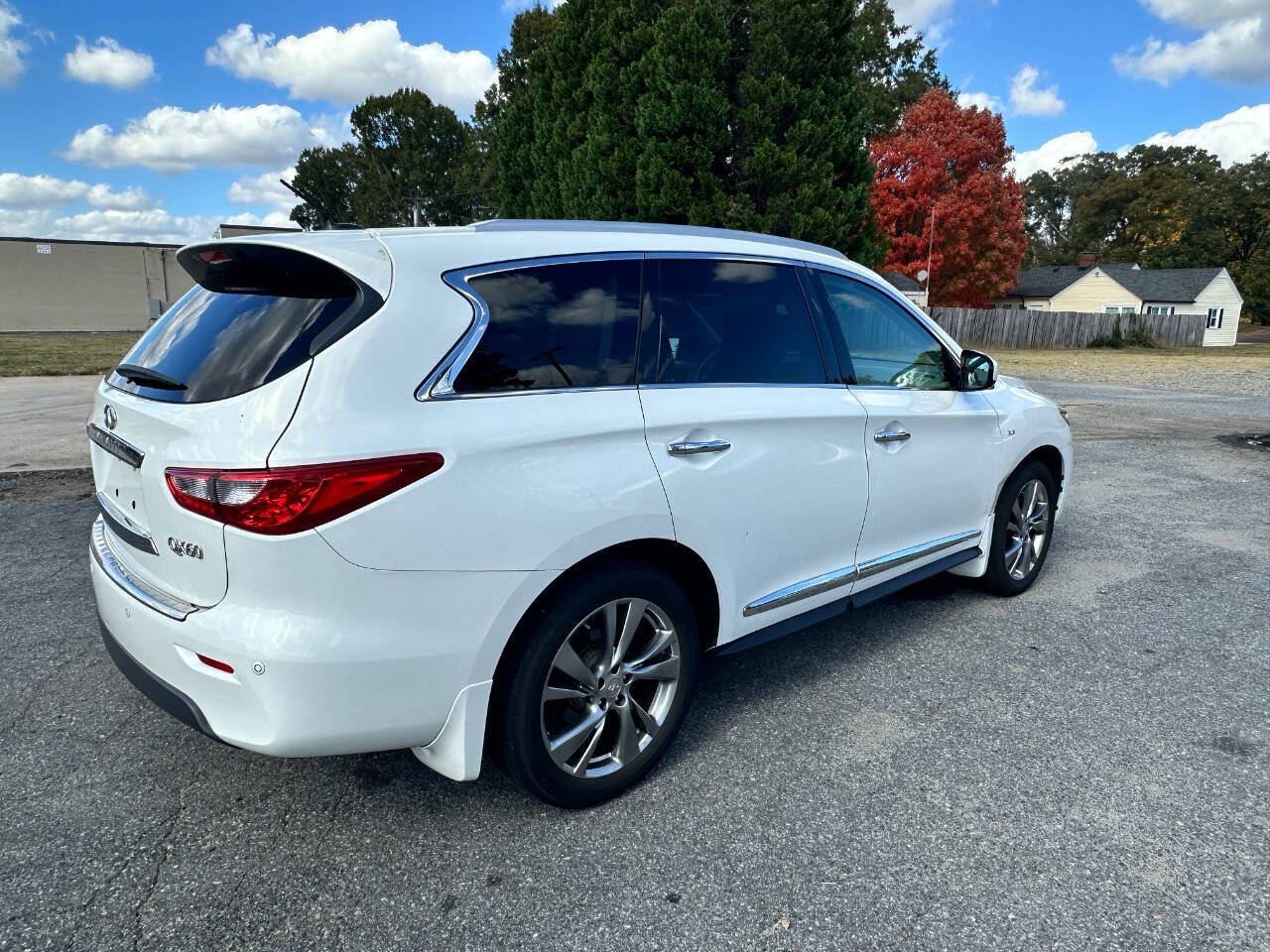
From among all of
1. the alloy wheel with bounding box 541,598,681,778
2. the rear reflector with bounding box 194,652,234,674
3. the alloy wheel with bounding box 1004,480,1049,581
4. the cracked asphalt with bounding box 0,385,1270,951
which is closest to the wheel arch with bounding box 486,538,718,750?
the alloy wheel with bounding box 541,598,681,778

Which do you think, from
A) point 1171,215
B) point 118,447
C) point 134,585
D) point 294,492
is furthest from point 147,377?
point 1171,215

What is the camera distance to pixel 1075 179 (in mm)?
87688

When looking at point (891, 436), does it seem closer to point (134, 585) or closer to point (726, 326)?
point (726, 326)

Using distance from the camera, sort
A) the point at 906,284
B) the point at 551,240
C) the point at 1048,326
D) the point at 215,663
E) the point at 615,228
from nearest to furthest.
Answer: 1. the point at 215,663
2. the point at 551,240
3. the point at 615,228
4. the point at 1048,326
5. the point at 906,284

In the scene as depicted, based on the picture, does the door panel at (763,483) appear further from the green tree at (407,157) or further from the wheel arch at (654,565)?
the green tree at (407,157)

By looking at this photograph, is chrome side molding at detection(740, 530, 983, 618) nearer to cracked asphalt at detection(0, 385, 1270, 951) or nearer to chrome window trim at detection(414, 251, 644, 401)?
cracked asphalt at detection(0, 385, 1270, 951)

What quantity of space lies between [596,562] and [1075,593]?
3.40m

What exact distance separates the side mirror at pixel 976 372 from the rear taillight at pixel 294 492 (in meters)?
2.87

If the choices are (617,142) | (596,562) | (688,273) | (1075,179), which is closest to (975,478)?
(688,273)

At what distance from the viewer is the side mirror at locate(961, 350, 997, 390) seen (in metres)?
3.89

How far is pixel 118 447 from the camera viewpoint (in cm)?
239

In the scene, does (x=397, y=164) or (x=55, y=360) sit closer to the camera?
(x=55, y=360)

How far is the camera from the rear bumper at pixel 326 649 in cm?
197

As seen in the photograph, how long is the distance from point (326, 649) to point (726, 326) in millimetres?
1713
